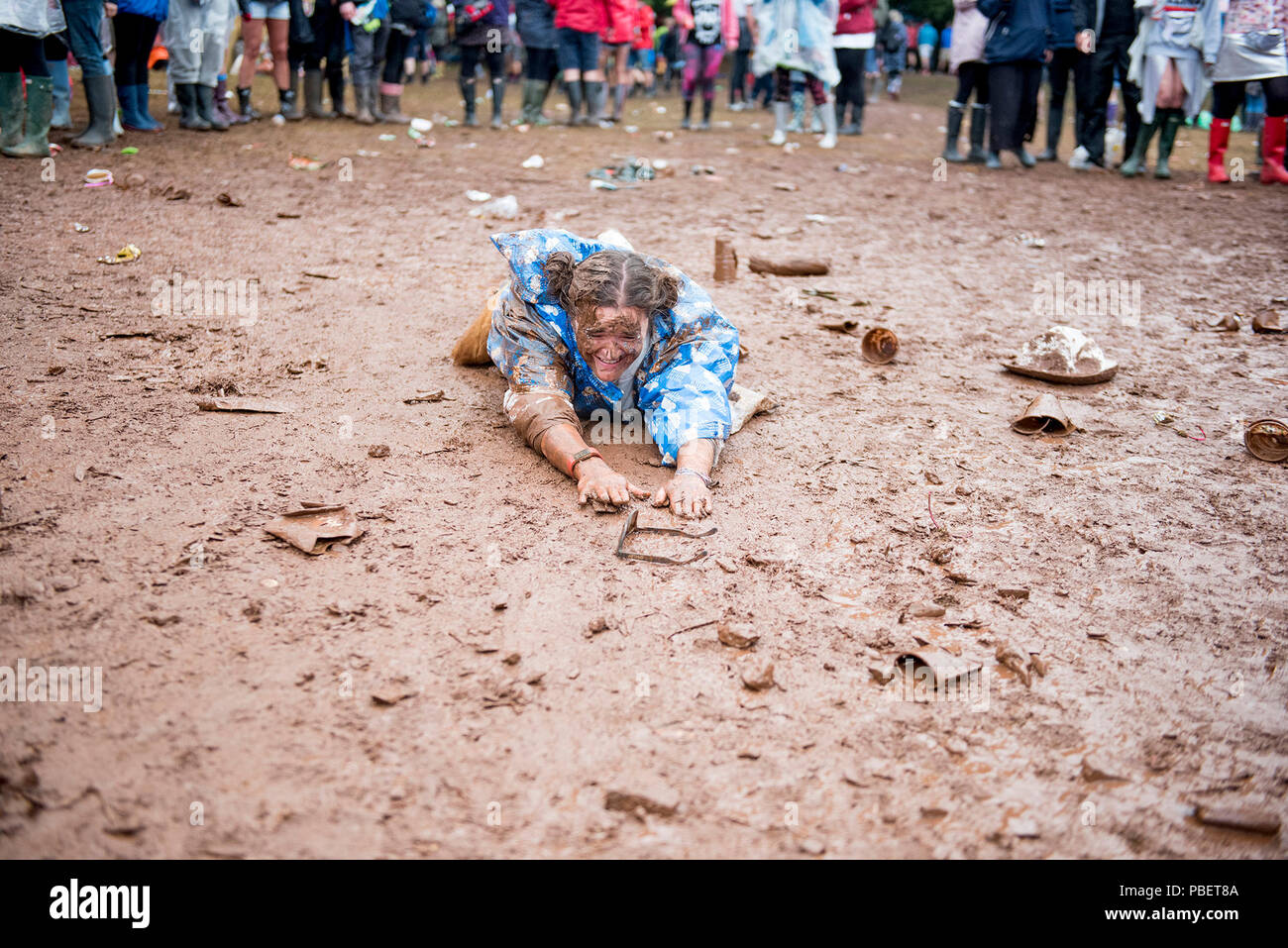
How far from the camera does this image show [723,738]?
7.11ft

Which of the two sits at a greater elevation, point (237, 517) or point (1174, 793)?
point (237, 517)

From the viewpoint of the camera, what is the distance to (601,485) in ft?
10.1

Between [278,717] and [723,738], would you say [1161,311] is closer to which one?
[723,738]

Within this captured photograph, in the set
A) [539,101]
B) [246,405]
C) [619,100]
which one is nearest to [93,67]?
[246,405]

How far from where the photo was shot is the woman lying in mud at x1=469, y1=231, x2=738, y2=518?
3.12m

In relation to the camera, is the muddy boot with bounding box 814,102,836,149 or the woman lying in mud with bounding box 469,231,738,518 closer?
the woman lying in mud with bounding box 469,231,738,518

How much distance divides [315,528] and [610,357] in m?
1.07

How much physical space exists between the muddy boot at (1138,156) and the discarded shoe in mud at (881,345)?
236 inches

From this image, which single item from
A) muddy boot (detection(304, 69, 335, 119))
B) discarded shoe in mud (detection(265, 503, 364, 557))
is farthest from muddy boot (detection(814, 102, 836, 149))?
discarded shoe in mud (detection(265, 503, 364, 557))

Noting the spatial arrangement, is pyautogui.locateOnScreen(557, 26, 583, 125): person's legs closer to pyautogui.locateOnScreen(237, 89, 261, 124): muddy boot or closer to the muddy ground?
pyautogui.locateOnScreen(237, 89, 261, 124): muddy boot

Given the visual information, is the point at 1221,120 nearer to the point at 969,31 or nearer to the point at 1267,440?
the point at 969,31

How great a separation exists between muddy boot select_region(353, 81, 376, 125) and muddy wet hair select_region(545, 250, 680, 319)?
708 cm
